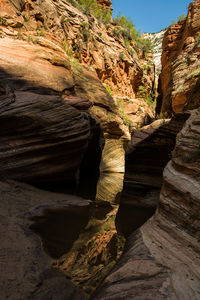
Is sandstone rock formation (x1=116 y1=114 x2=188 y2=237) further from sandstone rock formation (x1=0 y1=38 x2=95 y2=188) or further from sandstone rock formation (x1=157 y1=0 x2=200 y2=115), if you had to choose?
sandstone rock formation (x1=157 y1=0 x2=200 y2=115)

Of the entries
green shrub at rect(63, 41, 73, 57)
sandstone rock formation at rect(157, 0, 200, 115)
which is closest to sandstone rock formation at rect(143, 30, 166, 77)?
sandstone rock formation at rect(157, 0, 200, 115)

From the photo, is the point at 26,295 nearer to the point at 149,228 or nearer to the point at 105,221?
the point at 149,228

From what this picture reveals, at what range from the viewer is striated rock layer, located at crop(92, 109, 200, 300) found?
2.16 meters

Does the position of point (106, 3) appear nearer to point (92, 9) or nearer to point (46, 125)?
point (92, 9)

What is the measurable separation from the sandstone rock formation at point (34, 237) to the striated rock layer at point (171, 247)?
573mm

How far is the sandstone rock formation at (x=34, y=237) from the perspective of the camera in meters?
2.21

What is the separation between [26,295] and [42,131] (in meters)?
4.64

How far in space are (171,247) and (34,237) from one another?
7.07ft

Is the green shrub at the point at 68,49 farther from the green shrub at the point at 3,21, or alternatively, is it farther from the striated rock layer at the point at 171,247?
the striated rock layer at the point at 171,247

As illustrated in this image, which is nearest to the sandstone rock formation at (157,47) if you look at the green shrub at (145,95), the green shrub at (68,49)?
the green shrub at (145,95)

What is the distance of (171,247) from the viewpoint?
9.92 feet

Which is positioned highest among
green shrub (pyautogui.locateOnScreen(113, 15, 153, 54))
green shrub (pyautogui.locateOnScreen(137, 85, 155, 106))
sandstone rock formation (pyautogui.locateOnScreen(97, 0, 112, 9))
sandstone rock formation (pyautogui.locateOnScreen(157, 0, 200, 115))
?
sandstone rock formation (pyautogui.locateOnScreen(97, 0, 112, 9))

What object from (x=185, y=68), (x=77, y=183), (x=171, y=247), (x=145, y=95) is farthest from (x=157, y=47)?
(x=171, y=247)

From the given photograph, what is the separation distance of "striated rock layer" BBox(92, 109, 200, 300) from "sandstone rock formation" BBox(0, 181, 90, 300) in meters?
0.57
